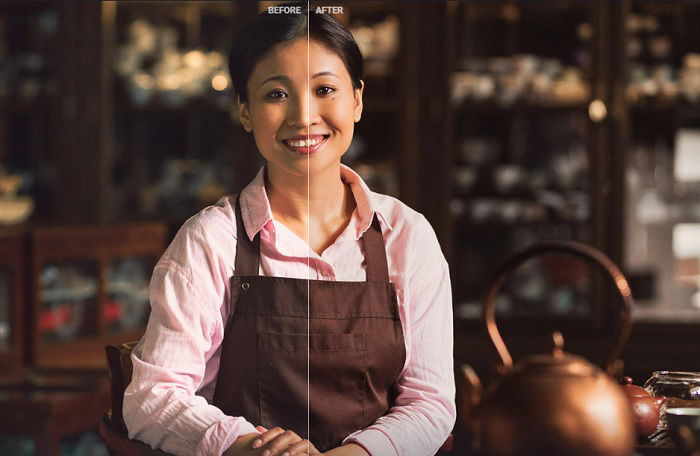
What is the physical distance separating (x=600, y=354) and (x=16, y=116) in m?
2.12

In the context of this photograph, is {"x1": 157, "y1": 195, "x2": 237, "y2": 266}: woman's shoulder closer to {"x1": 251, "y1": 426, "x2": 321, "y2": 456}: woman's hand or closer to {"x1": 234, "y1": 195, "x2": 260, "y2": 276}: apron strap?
{"x1": 234, "y1": 195, "x2": 260, "y2": 276}: apron strap

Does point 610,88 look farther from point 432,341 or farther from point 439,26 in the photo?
point 432,341

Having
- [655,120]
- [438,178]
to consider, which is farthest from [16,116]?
[655,120]

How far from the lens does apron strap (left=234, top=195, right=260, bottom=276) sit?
146 centimetres

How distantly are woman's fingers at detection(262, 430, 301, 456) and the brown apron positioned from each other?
13cm

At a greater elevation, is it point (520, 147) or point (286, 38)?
point (286, 38)

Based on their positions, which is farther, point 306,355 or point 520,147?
point 520,147

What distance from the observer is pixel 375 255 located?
1.52m

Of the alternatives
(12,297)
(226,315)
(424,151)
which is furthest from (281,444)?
(424,151)

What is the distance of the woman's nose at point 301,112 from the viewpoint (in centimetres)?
151

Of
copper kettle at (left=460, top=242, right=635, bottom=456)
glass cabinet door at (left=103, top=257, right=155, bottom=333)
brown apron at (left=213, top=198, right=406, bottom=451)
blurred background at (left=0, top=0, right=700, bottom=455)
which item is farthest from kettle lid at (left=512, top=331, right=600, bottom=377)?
glass cabinet door at (left=103, top=257, right=155, bottom=333)

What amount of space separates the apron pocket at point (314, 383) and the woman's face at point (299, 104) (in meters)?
0.27

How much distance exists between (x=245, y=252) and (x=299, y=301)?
4.3 inches

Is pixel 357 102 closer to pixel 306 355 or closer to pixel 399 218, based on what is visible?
pixel 399 218
